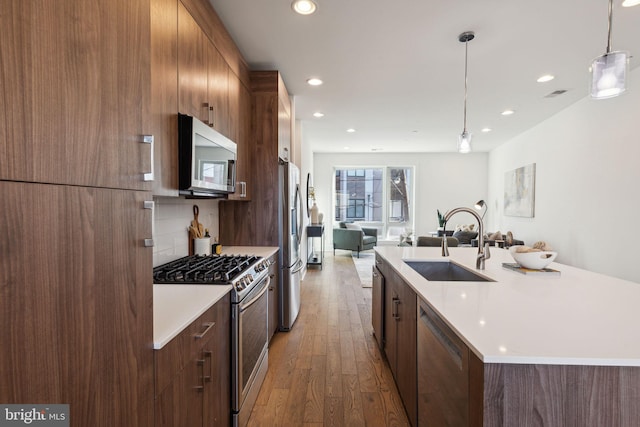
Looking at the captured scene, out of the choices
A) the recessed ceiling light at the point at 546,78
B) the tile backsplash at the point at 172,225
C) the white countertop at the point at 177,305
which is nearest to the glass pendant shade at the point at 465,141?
the recessed ceiling light at the point at 546,78

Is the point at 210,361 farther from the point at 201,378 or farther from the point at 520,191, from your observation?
the point at 520,191

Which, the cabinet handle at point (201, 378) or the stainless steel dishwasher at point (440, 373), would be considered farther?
the cabinet handle at point (201, 378)

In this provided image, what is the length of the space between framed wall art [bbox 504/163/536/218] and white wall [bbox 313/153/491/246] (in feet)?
4.91

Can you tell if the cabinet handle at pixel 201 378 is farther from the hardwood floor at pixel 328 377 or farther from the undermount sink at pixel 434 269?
the undermount sink at pixel 434 269

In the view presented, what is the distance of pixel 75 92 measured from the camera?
665mm

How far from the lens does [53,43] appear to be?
2.02ft

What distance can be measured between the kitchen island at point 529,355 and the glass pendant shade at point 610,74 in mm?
1027

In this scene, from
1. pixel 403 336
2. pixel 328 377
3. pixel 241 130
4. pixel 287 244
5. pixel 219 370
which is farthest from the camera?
pixel 287 244

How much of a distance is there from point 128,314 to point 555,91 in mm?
4757

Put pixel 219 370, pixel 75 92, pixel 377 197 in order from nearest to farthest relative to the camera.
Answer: pixel 75 92 → pixel 219 370 → pixel 377 197

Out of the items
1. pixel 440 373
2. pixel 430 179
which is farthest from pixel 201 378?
pixel 430 179

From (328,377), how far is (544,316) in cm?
166

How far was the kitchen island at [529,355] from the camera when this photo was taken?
0.82 metres

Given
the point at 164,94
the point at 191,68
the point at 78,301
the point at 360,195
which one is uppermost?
the point at 191,68
